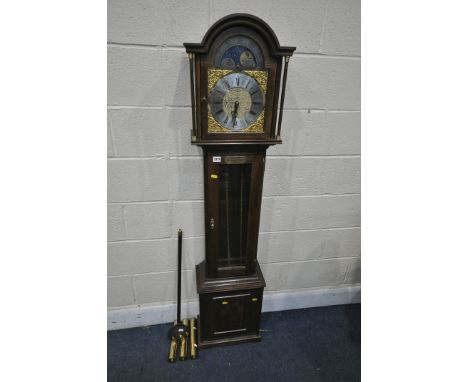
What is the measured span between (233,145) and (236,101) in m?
0.19

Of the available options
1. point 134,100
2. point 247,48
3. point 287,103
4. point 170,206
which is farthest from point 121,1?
point 170,206

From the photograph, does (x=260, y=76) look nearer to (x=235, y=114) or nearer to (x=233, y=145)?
(x=235, y=114)

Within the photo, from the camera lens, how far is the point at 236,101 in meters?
1.20

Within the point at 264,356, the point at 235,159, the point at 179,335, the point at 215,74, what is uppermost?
the point at 215,74

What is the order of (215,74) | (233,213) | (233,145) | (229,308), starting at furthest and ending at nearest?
(229,308)
(233,213)
(233,145)
(215,74)

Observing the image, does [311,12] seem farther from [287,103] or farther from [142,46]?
[142,46]

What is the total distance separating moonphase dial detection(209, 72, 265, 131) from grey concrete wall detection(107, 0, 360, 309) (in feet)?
0.94

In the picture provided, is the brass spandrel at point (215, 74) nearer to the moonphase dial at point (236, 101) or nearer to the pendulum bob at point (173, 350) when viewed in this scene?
the moonphase dial at point (236, 101)

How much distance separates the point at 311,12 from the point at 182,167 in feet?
3.36

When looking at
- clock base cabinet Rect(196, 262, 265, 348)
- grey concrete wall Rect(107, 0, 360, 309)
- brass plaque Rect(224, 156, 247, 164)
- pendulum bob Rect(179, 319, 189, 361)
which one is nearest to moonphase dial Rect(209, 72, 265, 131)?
brass plaque Rect(224, 156, 247, 164)

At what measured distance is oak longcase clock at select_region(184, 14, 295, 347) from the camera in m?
1.12

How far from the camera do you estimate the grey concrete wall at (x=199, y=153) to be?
1.32 meters

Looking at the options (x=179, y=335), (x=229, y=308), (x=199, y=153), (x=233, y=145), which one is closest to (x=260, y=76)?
(x=233, y=145)

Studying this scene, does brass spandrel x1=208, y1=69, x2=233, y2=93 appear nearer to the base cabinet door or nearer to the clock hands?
the clock hands
